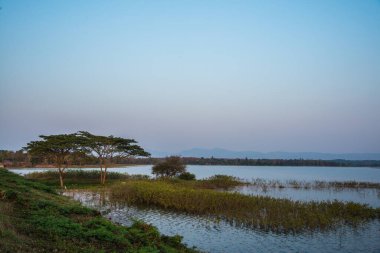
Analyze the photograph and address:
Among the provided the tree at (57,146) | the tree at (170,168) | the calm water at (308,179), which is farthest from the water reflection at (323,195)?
the tree at (57,146)

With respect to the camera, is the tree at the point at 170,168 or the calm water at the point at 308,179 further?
the tree at the point at 170,168

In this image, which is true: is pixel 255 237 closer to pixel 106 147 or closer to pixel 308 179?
pixel 106 147

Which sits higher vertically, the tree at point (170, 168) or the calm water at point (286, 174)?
the tree at point (170, 168)

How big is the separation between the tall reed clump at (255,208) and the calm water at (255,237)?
1.04m

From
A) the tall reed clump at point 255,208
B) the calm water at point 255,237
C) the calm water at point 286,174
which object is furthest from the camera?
the calm water at point 286,174

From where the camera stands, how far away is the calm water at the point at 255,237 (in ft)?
48.4

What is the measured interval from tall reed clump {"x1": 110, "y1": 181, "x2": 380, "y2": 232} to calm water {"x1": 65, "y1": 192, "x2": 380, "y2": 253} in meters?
1.04

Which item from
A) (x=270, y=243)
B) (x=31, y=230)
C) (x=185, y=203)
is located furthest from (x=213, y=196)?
(x=31, y=230)

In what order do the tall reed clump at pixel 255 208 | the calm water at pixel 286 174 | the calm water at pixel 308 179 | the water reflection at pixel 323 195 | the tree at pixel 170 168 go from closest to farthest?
the tall reed clump at pixel 255 208
the water reflection at pixel 323 195
the calm water at pixel 308 179
the tree at pixel 170 168
the calm water at pixel 286 174

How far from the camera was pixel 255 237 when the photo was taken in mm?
16266

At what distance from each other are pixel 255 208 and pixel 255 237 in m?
6.00

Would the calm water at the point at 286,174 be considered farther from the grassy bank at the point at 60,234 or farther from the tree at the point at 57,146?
the grassy bank at the point at 60,234

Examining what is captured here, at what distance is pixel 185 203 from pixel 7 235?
1615 cm

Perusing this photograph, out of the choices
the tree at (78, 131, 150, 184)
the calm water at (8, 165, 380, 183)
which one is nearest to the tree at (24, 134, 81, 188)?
the tree at (78, 131, 150, 184)
